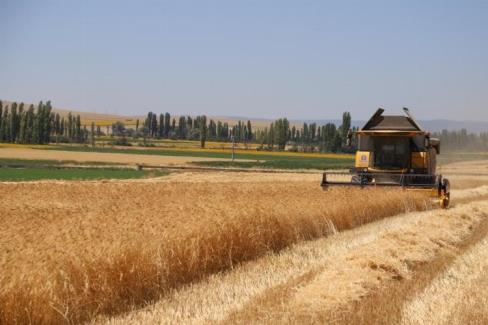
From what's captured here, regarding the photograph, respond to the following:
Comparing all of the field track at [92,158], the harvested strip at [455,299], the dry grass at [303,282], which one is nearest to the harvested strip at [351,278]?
the dry grass at [303,282]

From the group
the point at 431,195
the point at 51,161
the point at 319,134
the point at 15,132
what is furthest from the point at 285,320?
the point at 319,134

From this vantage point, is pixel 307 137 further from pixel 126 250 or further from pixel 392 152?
pixel 126 250

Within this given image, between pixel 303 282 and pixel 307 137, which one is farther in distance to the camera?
pixel 307 137

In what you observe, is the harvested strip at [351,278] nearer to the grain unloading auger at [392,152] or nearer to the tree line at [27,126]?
the grain unloading auger at [392,152]

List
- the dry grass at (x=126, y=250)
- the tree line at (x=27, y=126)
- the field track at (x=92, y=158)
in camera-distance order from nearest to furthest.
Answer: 1. the dry grass at (x=126, y=250)
2. the field track at (x=92, y=158)
3. the tree line at (x=27, y=126)

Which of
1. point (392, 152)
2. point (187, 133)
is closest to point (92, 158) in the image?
point (392, 152)

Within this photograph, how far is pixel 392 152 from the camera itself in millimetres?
21344

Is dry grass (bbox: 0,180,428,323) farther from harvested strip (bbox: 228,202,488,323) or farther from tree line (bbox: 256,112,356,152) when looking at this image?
tree line (bbox: 256,112,356,152)

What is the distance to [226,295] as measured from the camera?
26.2 feet

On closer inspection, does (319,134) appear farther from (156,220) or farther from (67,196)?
(156,220)

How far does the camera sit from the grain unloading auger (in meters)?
20.9

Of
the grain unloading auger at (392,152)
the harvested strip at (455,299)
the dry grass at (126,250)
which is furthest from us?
the grain unloading auger at (392,152)

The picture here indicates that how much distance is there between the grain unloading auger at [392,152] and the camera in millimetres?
20906

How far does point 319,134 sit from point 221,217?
11867cm
